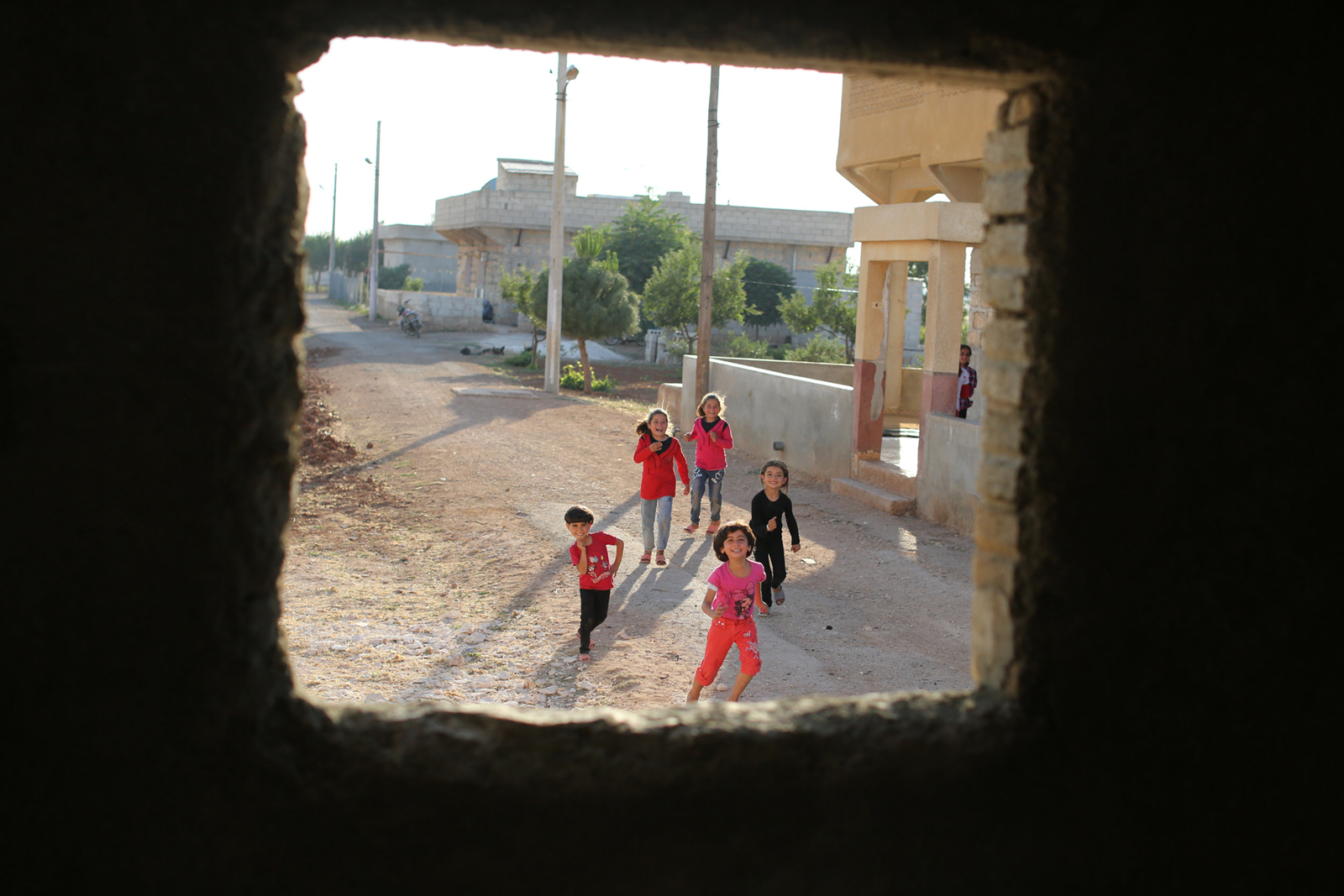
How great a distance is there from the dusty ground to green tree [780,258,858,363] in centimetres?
2097

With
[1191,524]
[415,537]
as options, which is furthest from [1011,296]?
[415,537]

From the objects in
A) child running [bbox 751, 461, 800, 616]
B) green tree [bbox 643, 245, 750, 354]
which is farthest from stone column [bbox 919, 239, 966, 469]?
green tree [bbox 643, 245, 750, 354]

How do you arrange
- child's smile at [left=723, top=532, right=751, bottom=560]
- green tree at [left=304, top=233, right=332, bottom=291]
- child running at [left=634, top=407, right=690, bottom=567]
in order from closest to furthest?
child's smile at [left=723, top=532, right=751, bottom=560] → child running at [left=634, top=407, right=690, bottom=567] → green tree at [left=304, top=233, right=332, bottom=291]

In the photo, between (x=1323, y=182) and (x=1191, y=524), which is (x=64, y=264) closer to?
(x=1191, y=524)

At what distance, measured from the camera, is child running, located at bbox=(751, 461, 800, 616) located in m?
7.80

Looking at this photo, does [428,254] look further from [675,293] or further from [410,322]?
[675,293]

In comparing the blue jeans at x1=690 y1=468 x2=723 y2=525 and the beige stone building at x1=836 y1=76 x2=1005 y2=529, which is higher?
the beige stone building at x1=836 y1=76 x2=1005 y2=529

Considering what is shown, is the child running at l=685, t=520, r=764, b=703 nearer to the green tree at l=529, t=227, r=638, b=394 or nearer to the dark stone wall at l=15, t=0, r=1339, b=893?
the dark stone wall at l=15, t=0, r=1339, b=893

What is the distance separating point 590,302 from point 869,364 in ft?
49.6

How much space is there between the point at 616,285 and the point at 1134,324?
26.1m

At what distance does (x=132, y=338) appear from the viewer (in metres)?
1.93

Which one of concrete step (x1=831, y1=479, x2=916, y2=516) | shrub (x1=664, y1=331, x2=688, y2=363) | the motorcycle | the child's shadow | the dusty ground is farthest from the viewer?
the motorcycle

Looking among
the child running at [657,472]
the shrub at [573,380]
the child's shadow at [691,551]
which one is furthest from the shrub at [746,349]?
the child running at [657,472]

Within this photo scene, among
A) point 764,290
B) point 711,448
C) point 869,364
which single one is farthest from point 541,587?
point 764,290
